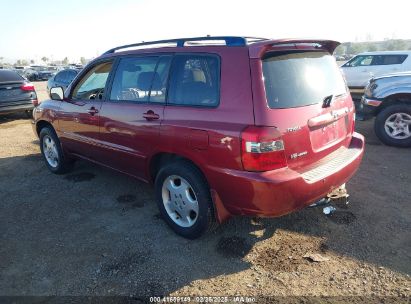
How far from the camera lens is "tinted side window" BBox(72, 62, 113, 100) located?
4.20 metres

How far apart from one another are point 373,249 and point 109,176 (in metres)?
3.65

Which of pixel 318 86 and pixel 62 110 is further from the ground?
pixel 318 86

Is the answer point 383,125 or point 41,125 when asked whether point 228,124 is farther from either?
point 383,125

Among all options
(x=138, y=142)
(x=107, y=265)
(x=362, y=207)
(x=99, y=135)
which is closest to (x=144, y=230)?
(x=107, y=265)

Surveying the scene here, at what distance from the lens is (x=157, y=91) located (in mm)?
3393

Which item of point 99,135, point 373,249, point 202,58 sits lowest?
point 373,249

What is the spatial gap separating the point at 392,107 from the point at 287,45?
4331mm

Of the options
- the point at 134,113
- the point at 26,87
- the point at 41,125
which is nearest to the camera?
the point at 134,113

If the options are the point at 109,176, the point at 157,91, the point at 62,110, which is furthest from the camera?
the point at 109,176

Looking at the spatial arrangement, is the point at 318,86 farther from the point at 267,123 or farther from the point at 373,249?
the point at 373,249

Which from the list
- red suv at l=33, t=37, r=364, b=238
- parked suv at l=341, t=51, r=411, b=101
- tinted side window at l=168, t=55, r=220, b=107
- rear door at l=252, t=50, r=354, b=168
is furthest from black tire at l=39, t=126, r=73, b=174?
parked suv at l=341, t=51, r=411, b=101

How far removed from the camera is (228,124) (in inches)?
107

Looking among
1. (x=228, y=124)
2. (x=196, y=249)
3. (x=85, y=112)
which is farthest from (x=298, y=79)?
(x=85, y=112)

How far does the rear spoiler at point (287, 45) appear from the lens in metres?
2.72
